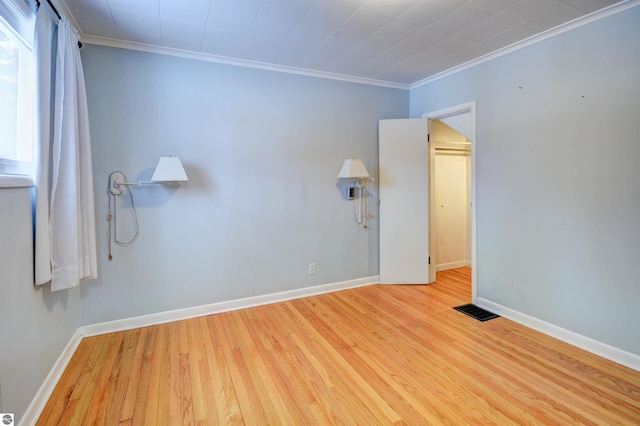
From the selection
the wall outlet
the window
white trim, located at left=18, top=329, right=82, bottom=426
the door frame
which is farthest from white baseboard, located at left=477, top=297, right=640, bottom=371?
the window

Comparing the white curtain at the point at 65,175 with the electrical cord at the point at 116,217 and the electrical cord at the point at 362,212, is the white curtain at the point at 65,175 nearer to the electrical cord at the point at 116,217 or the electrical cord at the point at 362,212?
the electrical cord at the point at 116,217

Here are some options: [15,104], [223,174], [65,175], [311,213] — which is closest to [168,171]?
[223,174]

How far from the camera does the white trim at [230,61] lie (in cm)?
266

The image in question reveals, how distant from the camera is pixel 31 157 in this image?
74.9 inches

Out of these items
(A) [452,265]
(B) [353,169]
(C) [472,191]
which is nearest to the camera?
(C) [472,191]

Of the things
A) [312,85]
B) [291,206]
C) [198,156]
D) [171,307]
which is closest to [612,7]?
[312,85]

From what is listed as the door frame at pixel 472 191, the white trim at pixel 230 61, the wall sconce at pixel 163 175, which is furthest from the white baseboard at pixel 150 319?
the white trim at pixel 230 61

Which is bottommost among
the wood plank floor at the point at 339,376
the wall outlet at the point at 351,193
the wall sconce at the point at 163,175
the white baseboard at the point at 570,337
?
the wood plank floor at the point at 339,376

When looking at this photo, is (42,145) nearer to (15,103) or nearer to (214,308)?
(15,103)

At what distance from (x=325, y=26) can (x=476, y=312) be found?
2.96 metres

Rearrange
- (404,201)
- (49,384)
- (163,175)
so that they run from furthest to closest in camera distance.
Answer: (404,201), (163,175), (49,384)

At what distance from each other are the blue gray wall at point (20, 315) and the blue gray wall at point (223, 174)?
83cm

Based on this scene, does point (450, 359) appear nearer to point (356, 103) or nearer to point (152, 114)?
point (356, 103)

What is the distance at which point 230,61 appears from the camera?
309 centimetres
